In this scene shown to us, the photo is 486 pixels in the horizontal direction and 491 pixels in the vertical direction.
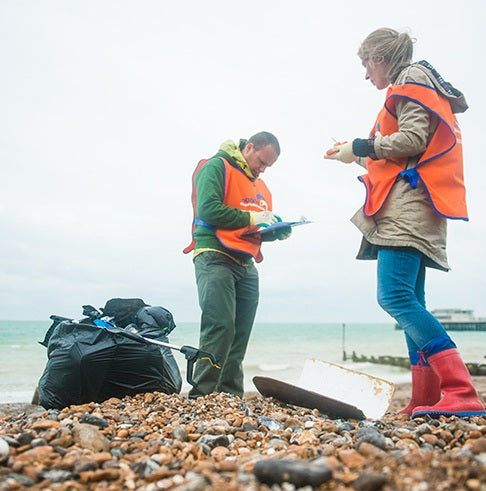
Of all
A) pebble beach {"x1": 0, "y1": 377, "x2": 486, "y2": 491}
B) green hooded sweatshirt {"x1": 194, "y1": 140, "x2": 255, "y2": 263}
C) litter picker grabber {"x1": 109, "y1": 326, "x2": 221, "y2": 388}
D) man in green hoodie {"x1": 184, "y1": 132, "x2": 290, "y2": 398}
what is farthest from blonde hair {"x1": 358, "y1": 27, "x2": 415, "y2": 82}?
litter picker grabber {"x1": 109, "y1": 326, "x2": 221, "y2": 388}

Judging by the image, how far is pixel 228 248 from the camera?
347 centimetres

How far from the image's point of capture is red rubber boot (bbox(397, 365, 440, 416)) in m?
2.50

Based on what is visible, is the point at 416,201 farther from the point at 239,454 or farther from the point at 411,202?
the point at 239,454

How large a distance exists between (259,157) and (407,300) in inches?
78.3

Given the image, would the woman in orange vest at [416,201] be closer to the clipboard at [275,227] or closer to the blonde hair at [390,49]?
the blonde hair at [390,49]

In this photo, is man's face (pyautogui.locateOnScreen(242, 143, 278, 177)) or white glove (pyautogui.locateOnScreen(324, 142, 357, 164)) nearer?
white glove (pyautogui.locateOnScreen(324, 142, 357, 164))

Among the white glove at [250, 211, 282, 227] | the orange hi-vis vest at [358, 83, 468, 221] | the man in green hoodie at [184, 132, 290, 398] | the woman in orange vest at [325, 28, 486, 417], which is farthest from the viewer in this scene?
the white glove at [250, 211, 282, 227]

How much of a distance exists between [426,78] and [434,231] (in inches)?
32.8

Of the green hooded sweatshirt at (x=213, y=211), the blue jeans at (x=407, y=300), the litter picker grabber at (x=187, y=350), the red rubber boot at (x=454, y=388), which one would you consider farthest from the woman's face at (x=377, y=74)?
the litter picker grabber at (x=187, y=350)

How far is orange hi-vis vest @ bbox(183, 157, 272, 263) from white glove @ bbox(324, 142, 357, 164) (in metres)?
1.00

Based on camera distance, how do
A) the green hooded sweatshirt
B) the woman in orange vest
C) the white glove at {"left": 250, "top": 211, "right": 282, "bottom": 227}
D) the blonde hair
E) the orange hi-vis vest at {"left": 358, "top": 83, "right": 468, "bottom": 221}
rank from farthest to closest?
1. the white glove at {"left": 250, "top": 211, "right": 282, "bottom": 227}
2. the green hooded sweatshirt
3. the blonde hair
4. the orange hi-vis vest at {"left": 358, "top": 83, "right": 468, "bottom": 221}
5. the woman in orange vest

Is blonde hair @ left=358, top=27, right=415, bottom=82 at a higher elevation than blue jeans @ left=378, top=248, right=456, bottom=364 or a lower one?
higher

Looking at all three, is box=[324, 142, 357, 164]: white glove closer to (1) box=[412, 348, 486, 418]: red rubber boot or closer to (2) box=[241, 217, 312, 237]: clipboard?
(2) box=[241, 217, 312, 237]: clipboard

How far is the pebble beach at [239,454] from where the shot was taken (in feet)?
3.70
